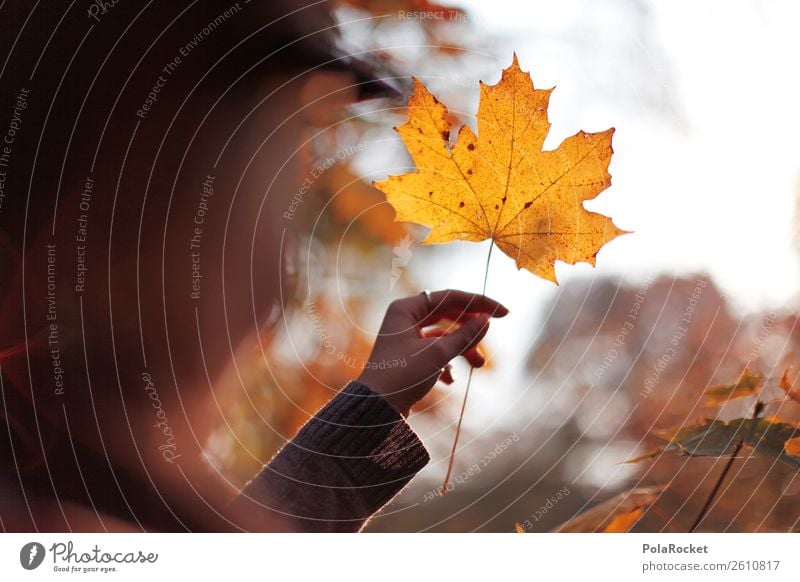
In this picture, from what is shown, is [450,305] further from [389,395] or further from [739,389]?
[739,389]

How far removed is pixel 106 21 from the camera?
61 centimetres

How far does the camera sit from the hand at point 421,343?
53cm

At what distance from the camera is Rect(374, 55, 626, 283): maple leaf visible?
0.50 meters

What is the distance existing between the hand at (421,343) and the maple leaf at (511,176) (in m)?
0.06

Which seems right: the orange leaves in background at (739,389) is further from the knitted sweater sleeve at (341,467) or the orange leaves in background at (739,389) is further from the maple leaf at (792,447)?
the knitted sweater sleeve at (341,467)

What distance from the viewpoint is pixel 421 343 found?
535 mm

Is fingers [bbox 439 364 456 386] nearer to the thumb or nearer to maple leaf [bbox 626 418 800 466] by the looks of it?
the thumb

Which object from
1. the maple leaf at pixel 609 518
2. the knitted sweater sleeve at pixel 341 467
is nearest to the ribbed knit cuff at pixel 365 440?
the knitted sweater sleeve at pixel 341 467

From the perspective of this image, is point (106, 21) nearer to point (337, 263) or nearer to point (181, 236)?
point (181, 236)

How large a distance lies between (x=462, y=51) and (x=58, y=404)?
509 mm

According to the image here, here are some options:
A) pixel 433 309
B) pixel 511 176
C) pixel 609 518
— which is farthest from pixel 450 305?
pixel 609 518

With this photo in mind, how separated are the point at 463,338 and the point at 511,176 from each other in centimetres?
13

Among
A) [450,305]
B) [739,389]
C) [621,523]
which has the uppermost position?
[450,305]

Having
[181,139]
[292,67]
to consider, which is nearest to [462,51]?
[292,67]
